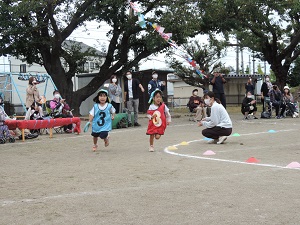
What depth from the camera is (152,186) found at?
5.91 m

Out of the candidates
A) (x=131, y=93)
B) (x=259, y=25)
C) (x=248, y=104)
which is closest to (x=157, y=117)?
(x=131, y=93)

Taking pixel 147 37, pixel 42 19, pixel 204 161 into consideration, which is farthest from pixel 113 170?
pixel 42 19

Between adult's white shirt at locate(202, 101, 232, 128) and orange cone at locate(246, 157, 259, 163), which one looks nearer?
orange cone at locate(246, 157, 259, 163)

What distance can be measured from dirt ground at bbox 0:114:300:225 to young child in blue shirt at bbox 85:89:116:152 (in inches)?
14.7

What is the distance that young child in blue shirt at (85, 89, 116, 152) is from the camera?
10375 millimetres

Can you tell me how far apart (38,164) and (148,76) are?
23.2m

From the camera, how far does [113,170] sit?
731cm

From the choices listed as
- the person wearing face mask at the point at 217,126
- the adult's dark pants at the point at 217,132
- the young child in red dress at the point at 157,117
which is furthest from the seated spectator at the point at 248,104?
the young child in red dress at the point at 157,117

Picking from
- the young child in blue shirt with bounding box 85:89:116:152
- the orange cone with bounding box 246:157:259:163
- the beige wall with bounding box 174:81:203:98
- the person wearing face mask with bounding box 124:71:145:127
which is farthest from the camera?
the beige wall with bounding box 174:81:203:98

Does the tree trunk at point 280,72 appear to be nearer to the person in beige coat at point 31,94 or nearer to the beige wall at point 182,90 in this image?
the person in beige coat at point 31,94

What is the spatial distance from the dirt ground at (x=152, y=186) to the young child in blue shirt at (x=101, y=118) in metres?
0.37

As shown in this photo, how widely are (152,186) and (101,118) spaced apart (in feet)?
15.6

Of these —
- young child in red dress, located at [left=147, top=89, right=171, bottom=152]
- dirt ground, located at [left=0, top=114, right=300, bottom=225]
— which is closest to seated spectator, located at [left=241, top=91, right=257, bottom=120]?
dirt ground, located at [left=0, top=114, right=300, bottom=225]

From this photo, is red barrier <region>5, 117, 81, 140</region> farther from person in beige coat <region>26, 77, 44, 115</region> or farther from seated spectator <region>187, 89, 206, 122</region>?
seated spectator <region>187, 89, 206, 122</region>
